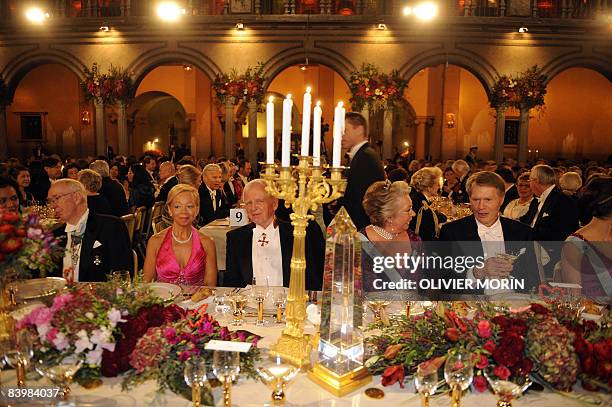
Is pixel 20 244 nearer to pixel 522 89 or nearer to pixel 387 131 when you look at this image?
pixel 387 131

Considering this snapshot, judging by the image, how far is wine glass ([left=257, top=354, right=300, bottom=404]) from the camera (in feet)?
5.91

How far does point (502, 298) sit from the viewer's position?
9.01 feet

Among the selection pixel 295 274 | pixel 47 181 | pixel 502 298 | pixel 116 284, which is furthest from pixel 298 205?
pixel 47 181

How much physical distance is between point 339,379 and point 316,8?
1472 cm

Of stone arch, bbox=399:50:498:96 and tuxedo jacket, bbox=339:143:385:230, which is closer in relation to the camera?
tuxedo jacket, bbox=339:143:385:230

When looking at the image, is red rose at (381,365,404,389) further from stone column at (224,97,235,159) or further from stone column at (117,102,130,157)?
stone column at (117,102,130,157)

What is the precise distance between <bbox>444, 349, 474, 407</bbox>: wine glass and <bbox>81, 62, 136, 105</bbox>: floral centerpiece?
537 inches

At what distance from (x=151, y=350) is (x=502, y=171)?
20.2 feet

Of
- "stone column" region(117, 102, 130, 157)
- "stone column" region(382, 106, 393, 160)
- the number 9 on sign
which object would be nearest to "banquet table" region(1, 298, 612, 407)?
the number 9 on sign

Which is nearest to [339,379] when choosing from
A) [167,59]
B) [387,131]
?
[387,131]

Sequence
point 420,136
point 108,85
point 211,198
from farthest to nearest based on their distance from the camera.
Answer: point 420,136 < point 108,85 < point 211,198

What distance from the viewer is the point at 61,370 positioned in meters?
1.81

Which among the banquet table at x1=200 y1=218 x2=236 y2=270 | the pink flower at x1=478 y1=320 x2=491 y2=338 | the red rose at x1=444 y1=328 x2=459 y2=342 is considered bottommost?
the banquet table at x1=200 y1=218 x2=236 y2=270

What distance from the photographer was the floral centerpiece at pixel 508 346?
1.81 m
